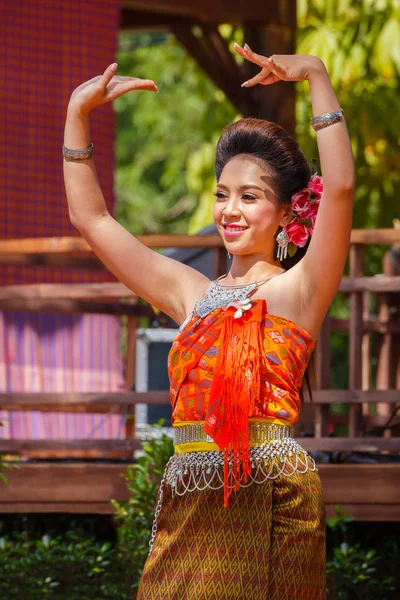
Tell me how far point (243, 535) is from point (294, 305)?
533 millimetres

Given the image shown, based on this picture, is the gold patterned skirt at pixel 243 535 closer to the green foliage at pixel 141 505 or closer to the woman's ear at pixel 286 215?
the woman's ear at pixel 286 215

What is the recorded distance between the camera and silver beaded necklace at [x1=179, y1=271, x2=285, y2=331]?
2699 mm

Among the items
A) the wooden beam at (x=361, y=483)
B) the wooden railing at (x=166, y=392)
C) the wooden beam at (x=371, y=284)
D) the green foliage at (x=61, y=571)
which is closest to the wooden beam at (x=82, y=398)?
the wooden railing at (x=166, y=392)

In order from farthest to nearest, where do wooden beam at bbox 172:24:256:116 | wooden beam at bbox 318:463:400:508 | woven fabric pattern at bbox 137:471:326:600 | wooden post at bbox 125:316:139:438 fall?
wooden beam at bbox 172:24:256:116, wooden post at bbox 125:316:139:438, wooden beam at bbox 318:463:400:508, woven fabric pattern at bbox 137:471:326:600

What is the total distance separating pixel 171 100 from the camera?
16.9 m

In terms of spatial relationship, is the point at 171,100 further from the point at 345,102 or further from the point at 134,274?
the point at 134,274

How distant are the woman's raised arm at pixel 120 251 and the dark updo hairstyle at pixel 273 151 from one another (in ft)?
0.96

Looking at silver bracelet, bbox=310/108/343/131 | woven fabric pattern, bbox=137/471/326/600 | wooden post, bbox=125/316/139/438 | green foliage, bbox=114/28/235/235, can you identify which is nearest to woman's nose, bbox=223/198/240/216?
silver bracelet, bbox=310/108/343/131

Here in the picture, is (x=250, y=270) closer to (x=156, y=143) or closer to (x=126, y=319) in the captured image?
(x=126, y=319)

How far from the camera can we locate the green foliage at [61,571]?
15.3 ft

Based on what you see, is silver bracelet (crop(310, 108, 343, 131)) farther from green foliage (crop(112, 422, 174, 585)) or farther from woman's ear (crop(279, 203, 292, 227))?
green foliage (crop(112, 422, 174, 585))

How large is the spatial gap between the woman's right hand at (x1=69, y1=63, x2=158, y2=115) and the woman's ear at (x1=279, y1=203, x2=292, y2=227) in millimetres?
421

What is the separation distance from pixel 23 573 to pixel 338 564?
4.13 ft

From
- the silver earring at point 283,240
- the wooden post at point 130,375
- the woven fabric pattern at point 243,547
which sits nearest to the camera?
the woven fabric pattern at point 243,547
